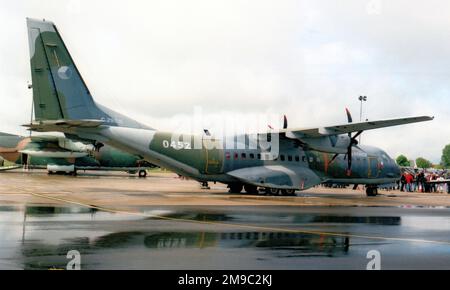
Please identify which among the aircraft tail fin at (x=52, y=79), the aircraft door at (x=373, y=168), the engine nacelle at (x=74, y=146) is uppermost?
the aircraft tail fin at (x=52, y=79)

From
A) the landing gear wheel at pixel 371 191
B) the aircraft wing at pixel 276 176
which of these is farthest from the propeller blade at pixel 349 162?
the landing gear wheel at pixel 371 191

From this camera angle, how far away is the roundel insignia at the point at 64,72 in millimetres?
30562

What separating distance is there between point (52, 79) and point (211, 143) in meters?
10.5

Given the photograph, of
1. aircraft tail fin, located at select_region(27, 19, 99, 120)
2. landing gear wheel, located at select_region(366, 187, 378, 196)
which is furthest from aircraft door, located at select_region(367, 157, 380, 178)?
aircraft tail fin, located at select_region(27, 19, 99, 120)

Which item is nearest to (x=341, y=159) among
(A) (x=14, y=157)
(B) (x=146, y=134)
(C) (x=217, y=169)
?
(C) (x=217, y=169)

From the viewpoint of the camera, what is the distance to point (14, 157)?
217ft

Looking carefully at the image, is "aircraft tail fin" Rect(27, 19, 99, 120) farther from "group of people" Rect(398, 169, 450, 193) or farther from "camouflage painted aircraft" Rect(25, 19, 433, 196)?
"group of people" Rect(398, 169, 450, 193)

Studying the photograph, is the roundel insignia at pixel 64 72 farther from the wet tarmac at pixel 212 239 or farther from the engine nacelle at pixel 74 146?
the engine nacelle at pixel 74 146

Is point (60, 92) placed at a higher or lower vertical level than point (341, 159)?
higher

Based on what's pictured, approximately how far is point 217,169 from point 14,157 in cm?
4170

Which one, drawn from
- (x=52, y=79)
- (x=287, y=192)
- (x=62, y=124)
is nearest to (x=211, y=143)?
(x=287, y=192)

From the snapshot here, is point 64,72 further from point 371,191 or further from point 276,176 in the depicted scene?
point 371,191

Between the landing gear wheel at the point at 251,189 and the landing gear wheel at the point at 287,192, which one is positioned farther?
the landing gear wheel at the point at 251,189
